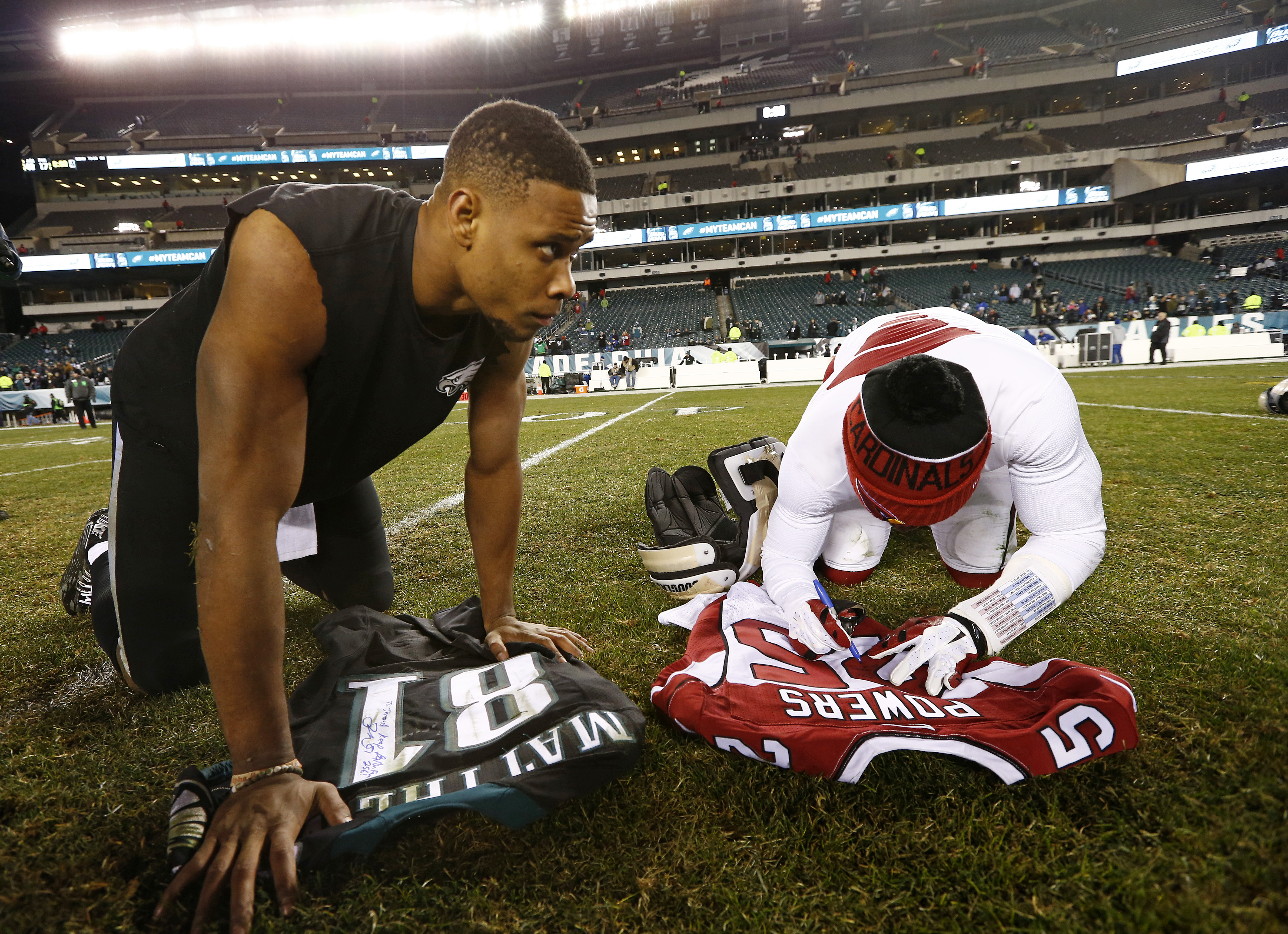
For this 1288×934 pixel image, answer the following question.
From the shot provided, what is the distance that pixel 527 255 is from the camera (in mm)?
1383

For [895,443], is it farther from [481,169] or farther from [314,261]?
[314,261]

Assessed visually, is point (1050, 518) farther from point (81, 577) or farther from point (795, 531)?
point (81, 577)

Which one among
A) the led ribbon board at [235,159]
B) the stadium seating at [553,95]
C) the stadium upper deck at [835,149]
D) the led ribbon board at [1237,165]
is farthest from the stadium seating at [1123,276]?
the stadium seating at [553,95]

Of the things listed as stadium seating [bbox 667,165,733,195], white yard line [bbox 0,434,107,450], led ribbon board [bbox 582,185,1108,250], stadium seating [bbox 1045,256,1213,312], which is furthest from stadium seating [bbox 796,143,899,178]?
white yard line [bbox 0,434,107,450]

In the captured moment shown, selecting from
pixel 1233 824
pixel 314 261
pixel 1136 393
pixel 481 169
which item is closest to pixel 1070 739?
pixel 1233 824

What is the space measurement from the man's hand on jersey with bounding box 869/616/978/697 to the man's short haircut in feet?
4.90

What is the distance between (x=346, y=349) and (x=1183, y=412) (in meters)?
9.84

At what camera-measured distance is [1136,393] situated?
1037 cm

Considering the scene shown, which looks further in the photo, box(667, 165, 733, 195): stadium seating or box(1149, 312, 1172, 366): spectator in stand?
box(667, 165, 733, 195): stadium seating

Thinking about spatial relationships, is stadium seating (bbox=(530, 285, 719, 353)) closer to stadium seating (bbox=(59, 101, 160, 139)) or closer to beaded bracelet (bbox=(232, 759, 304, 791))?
beaded bracelet (bbox=(232, 759, 304, 791))

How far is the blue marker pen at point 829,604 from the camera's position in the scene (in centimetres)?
172

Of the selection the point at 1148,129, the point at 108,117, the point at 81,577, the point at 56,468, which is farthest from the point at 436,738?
the point at 108,117

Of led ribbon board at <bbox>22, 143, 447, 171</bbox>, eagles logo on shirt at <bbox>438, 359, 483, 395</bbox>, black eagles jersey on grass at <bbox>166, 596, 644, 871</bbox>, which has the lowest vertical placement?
black eagles jersey on grass at <bbox>166, 596, 644, 871</bbox>

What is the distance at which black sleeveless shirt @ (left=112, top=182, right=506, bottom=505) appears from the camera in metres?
1.44
